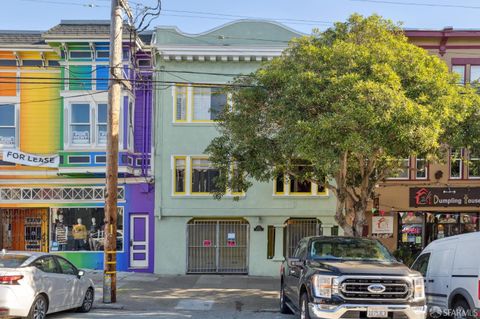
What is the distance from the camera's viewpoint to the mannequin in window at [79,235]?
18.9m

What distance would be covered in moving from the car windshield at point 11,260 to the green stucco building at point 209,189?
9.09 metres

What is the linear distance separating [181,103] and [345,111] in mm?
9679

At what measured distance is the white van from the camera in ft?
28.3

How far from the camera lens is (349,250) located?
993 cm

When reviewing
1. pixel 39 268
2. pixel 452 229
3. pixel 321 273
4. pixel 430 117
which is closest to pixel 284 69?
pixel 430 117

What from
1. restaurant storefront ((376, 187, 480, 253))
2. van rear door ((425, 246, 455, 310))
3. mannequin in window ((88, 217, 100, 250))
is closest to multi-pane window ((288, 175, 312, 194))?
restaurant storefront ((376, 187, 480, 253))

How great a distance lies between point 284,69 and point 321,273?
20.4 ft

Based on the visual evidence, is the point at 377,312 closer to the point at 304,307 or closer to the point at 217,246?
the point at 304,307

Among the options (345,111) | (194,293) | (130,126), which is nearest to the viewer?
→ (345,111)

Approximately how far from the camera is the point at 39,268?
9.70m

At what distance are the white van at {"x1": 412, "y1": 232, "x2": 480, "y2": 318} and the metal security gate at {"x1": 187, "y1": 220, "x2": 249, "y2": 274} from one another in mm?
9315

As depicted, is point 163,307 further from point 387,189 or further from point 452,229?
point 452,229

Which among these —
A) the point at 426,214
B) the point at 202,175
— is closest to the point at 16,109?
the point at 202,175

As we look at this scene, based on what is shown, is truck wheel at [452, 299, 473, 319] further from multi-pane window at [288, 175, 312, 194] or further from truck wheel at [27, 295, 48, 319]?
multi-pane window at [288, 175, 312, 194]
